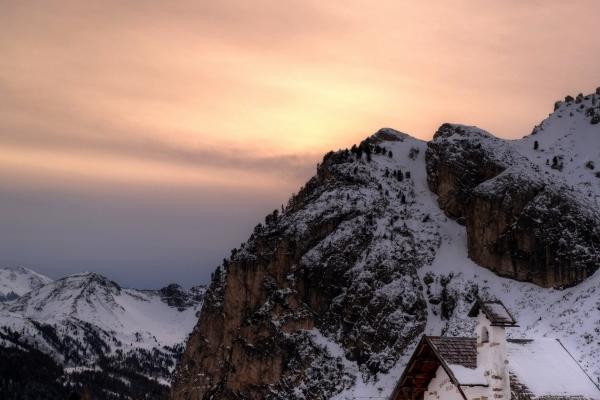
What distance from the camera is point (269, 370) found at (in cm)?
8281

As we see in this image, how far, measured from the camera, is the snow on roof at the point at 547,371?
24.7 m

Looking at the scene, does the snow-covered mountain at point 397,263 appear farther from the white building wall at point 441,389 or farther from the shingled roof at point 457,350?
the shingled roof at point 457,350

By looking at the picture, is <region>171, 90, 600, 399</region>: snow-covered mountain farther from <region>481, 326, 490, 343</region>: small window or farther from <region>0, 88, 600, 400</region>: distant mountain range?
<region>481, 326, 490, 343</region>: small window

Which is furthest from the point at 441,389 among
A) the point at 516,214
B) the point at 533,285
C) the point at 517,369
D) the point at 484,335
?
the point at 516,214

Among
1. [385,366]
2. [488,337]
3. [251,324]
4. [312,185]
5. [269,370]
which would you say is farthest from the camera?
[312,185]

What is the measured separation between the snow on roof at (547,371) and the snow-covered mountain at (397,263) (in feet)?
132

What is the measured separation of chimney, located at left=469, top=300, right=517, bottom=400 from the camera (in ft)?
73.4

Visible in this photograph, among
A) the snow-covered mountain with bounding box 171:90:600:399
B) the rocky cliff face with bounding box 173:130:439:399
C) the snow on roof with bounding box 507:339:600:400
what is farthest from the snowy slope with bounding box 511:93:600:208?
the snow on roof with bounding box 507:339:600:400

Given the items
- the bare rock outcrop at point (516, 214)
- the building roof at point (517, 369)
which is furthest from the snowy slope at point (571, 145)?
the building roof at point (517, 369)

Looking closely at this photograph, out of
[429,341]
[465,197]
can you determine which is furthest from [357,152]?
[429,341]

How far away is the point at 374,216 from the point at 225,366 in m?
25.7

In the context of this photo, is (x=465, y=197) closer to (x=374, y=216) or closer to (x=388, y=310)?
(x=374, y=216)

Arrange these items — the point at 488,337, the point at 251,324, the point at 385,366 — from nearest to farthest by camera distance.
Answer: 1. the point at 488,337
2. the point at 385,366
3. the point at 251,324

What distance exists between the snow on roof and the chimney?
2.01 m
